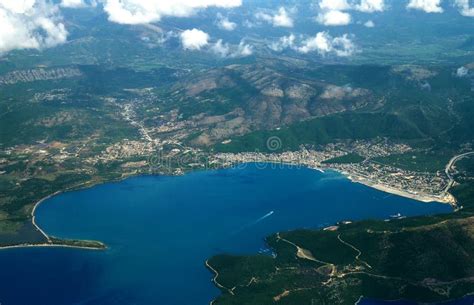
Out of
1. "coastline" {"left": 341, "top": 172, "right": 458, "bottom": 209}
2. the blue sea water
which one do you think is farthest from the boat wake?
"coastline" {"left": 341, "top": 172, "right": 458, "bottom": 209}

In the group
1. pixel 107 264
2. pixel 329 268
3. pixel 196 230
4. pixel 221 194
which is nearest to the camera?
pixel 329 268

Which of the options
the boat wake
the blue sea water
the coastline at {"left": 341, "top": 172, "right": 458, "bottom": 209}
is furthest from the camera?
the coastline at {"left": 341, "top": 172, "right": 458, "bottom": 209}

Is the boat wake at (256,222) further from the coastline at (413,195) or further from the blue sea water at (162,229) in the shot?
the coastline at (413,195)

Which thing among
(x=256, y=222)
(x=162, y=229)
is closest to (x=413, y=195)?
(x=256, y=222)

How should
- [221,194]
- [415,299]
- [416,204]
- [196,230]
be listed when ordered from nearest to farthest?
[415,299]
[196,230]
[416,204]
[221,194]

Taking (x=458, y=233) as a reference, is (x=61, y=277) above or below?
below

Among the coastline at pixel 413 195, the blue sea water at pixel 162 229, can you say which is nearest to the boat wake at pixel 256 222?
the blue sea water at pixel 162 229

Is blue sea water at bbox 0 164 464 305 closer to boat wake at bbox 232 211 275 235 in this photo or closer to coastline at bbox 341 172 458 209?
boat wake at bbox 232 211 275 235

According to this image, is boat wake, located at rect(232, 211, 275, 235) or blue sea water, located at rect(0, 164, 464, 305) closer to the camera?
blue sea water, located at rect(0, 164, 464, 305)

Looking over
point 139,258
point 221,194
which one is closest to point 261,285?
point 139,258

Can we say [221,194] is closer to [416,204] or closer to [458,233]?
[416,204]
